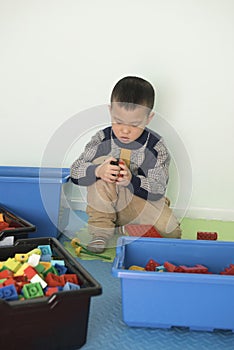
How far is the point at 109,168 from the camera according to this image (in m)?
A: 1.03

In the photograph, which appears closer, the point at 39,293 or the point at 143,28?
the point at 39,293

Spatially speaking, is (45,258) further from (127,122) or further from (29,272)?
(127,122)

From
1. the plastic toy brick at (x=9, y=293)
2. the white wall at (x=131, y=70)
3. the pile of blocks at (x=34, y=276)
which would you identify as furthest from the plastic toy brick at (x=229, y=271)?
the white wall at (x=131, y=70)

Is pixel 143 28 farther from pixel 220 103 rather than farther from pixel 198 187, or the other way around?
pixel 198 187

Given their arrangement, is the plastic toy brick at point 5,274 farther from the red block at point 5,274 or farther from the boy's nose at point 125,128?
the boy's nose at point 125,128

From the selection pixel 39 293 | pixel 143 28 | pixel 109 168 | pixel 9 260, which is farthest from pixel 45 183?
pixel 143 28

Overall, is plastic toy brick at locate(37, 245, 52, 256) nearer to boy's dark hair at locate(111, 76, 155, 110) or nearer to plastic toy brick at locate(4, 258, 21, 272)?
plastic toy brick at locate(4, 258, 21, 272)

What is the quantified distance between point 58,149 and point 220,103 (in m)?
0.48

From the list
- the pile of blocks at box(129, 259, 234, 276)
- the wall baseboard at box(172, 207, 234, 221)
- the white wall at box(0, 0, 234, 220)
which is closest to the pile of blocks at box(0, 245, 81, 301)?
the pile of blocks at box(129, 259, 234, 276)

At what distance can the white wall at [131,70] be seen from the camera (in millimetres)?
1319

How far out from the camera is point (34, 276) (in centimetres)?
71

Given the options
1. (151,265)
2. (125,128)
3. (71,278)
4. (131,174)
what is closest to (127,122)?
(125,128)

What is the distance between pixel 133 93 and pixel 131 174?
0.22 meters

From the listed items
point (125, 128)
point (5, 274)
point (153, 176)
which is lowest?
point (5, 274)
